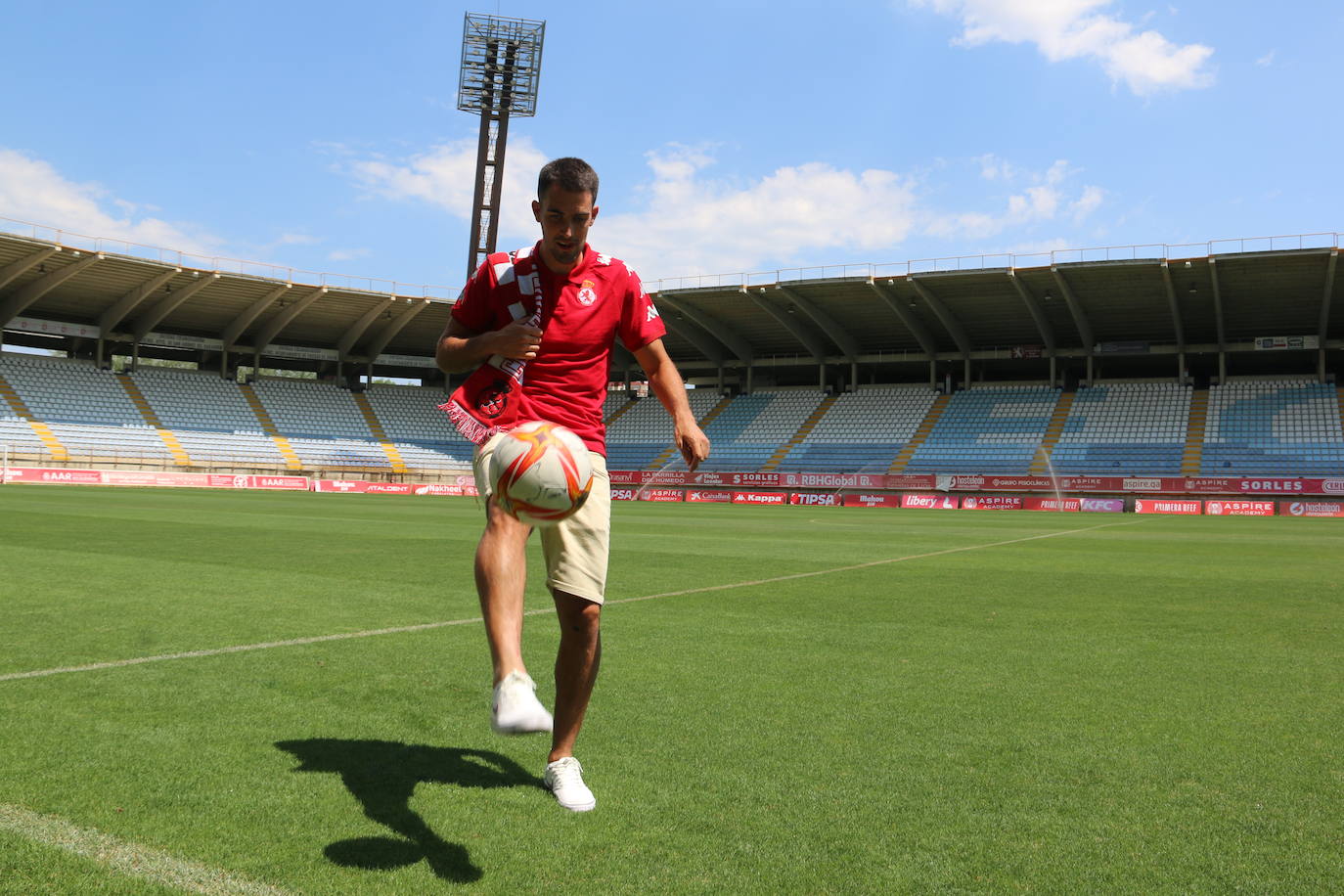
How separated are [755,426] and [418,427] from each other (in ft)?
67.2

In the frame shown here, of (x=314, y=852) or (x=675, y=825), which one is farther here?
(x=675, y=825)

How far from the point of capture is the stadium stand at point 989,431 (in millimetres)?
45375

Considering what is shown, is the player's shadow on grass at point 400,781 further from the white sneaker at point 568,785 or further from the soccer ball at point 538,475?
the soccer ball at point 538,475

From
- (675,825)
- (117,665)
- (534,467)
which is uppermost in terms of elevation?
(534,467)

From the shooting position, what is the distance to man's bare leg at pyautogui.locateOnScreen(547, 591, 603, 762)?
336 cm

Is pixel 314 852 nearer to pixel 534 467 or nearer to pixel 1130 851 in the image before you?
pixel 534 467

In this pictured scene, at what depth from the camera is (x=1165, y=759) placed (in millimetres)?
3812

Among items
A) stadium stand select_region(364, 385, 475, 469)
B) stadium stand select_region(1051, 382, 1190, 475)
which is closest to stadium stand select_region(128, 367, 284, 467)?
stadium stand select_region(364, 385, 475, 469)

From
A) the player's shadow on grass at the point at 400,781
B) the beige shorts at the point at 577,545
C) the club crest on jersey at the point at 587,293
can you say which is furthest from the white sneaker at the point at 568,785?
the club crest on jersey at the point at 587,293

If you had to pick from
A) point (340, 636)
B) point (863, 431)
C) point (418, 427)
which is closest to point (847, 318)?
point (863, 431)

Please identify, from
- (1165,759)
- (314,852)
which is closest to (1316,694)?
(1165,759)

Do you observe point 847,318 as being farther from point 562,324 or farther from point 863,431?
point 562,324

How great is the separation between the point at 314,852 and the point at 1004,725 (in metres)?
2.98

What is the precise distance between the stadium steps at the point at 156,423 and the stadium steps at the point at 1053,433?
41.1 m
